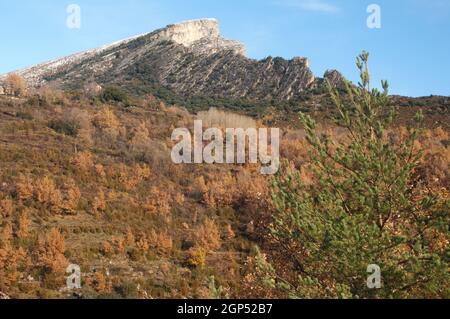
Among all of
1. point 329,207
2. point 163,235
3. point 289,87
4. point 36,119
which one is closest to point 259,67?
point 289,87

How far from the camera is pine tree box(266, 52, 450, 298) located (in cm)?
704

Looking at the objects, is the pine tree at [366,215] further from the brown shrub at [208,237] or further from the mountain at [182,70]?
the mountain at [182,70]

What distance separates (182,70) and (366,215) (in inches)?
2888

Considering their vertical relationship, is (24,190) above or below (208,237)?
above

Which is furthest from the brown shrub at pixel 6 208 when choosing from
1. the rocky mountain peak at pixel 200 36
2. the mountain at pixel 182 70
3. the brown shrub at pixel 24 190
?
the rocky mountain peak at pixel 200 36

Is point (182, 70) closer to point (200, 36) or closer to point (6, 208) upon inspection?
point (200, 36)

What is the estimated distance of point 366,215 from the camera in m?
7.44

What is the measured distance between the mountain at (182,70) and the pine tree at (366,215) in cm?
5318

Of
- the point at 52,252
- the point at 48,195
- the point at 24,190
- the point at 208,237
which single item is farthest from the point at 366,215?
the point at 24,190

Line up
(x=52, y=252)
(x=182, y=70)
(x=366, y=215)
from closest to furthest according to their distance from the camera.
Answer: (x=366, y=215), (x=52, y=252), (x=182, y=70)

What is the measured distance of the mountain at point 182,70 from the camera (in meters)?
68.0

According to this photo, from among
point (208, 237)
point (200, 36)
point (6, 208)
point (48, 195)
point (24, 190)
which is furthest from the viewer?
point (200, 36)

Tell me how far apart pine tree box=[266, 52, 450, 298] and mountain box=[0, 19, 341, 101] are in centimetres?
5318

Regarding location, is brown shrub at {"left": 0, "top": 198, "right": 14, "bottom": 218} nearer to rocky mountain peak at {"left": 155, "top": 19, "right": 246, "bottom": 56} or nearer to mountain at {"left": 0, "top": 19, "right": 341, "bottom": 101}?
mountain at {"left": 0, "top": 19, "right": 341, "bottom": 101}
